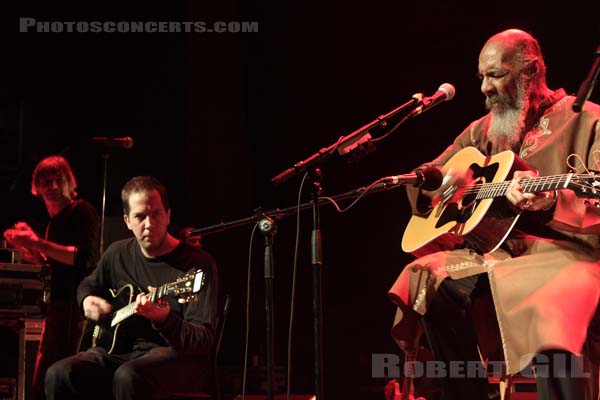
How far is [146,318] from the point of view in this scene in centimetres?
404

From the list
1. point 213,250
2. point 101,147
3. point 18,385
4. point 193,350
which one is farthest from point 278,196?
point 193,350

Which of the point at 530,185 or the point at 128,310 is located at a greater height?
the point at 530,185

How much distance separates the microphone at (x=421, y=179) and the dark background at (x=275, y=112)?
2034 mm

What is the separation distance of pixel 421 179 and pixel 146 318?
155cm

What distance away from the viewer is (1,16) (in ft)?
25.1

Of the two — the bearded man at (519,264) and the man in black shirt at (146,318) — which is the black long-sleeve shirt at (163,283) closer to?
the man in black shirt at (146,318)

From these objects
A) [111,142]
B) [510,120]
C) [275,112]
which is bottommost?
[510,120]

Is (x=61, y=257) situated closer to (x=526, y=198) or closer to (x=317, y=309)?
(x=317, y=309)

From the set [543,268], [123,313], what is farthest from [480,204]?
[123,313]

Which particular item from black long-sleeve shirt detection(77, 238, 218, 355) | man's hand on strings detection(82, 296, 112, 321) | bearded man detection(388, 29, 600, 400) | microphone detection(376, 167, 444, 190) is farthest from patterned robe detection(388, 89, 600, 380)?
man's hand on strings detection(82, 296, 112, 321)

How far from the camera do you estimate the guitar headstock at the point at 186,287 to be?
3920mm

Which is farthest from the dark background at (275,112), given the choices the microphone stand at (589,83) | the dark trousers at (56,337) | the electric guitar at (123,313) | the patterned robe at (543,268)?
the microphone stand at (589,83)

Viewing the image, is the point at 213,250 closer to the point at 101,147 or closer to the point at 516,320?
the point at 101,147

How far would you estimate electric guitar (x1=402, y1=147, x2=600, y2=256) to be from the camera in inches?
127
